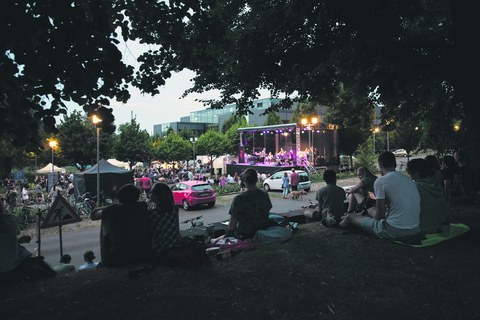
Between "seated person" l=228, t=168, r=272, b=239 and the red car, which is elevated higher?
"seated person" l=228, t=168, r=272, b=239

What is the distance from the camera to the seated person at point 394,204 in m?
4.45

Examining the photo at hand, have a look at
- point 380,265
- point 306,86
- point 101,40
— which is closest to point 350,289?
point 380,265

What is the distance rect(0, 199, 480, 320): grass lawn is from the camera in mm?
2945

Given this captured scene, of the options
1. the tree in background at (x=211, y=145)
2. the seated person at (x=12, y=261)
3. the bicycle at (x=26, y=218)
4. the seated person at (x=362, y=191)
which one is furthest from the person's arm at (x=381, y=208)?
the tree in background at (x=211, y=145)

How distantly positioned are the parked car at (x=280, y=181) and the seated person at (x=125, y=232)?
17.5 metres

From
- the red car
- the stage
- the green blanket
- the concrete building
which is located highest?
the concrete building

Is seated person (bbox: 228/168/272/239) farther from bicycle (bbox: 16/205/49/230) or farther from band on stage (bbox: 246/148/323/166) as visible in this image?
band on stage (bbox: 246/148/323/166)

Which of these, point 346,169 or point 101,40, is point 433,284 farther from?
point 346,169

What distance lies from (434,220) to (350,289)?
8.33ft

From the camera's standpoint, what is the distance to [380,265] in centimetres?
405

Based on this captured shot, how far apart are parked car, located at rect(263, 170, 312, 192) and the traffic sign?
1523 cm

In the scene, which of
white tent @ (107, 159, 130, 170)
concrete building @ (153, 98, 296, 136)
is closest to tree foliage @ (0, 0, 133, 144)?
white tent @ (107, 159, 130, 170)

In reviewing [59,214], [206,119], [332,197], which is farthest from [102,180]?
[206,119]

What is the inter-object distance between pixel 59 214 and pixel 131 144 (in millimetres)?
34161
